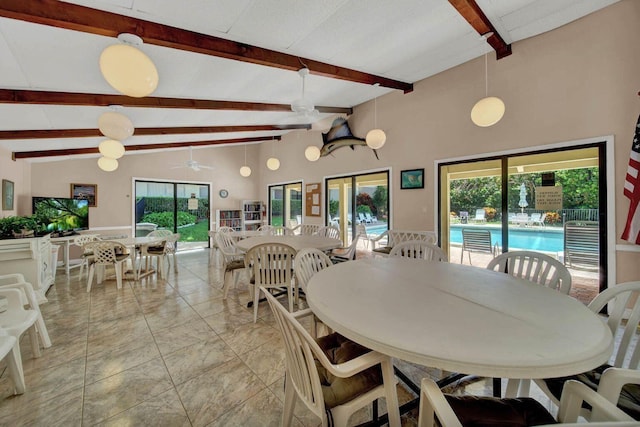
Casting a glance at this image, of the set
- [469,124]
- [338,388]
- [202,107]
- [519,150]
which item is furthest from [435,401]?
[202,107]

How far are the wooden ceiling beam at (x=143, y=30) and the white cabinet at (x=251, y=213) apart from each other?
5.76 m

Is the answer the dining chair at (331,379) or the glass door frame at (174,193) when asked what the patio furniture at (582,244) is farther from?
the glass door frame at (174,193)

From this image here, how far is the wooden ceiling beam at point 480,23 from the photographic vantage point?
7.47 ft

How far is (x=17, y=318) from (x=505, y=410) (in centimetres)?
316

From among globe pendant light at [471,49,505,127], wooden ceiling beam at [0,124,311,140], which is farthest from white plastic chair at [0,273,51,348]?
globe pendant light at [471,49,505,127]

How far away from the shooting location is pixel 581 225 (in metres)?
3.05

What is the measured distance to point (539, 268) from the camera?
1957 millimetres

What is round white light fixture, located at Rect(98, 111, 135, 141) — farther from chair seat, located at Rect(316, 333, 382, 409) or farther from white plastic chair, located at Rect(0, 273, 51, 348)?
chair seat, located at Rect(316, 333, 382, 409)

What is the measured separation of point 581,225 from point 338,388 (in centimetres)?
366

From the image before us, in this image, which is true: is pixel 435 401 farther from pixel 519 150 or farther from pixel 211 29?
pixel 519 150

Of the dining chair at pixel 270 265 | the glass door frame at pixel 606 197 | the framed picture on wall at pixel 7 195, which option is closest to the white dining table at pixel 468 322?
the dining chair at pixel 270 265

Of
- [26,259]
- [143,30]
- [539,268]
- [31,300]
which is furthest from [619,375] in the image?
[26,259]

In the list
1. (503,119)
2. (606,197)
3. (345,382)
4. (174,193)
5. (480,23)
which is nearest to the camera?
(345,382)

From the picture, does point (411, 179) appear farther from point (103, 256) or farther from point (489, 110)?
point (103, 256)
